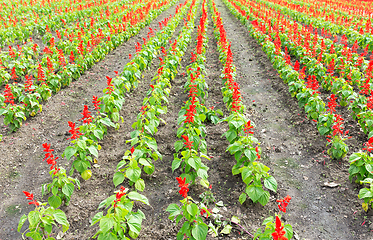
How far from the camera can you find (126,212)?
10.0ft

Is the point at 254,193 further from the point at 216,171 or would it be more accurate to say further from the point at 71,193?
the point at 71,193

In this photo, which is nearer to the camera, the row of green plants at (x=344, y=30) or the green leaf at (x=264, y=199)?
the green leaf at (x=264, y=199)

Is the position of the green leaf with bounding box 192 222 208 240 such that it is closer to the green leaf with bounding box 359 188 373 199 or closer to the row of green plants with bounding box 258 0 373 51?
the green leaf with bounding box 359 188 373 199

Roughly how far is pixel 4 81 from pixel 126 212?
8.10 meters

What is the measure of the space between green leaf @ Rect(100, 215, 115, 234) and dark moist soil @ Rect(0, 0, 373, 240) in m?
1.04

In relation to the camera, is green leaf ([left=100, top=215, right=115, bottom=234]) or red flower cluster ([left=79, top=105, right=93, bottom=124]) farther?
red flower cluster ([left=79, top=105, right=93, bottom=124])

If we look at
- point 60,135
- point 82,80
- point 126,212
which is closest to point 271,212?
point 126,212

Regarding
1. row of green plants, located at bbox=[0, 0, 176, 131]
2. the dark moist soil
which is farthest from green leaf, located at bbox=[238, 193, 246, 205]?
row of green plants, located at bbox=[0, 0, 176, 131]

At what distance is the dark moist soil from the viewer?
3932mm

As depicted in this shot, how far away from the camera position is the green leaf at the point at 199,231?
3.08m

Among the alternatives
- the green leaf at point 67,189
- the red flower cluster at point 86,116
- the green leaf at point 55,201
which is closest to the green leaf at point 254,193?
the green leaf at point 67,189

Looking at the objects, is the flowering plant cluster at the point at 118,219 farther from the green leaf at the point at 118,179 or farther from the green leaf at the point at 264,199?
the green leaf at the point at 264,199

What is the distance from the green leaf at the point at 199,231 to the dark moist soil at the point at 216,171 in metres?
0.73

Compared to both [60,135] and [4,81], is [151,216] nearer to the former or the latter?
[60,135]
